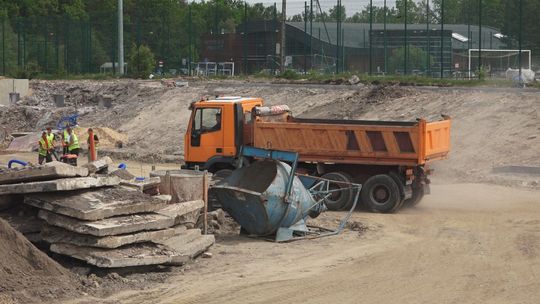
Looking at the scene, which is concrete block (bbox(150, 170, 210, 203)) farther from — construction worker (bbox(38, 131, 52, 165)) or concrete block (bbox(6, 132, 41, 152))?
concrete block (bbox(6, 132, 41, 152))

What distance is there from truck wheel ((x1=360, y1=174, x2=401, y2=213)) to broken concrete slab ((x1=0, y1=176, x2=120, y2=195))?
7.94 m

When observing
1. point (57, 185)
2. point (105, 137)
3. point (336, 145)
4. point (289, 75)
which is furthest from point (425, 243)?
point (289, 75)

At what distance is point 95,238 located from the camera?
13.2 m

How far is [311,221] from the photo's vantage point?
1877 centimetres

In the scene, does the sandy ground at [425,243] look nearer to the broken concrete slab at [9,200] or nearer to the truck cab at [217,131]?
the broken concrete slab at [9,200]

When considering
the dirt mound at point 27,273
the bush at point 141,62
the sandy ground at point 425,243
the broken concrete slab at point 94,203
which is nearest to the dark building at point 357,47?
the bush at point 141,62

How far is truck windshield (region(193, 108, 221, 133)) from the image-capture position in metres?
21.7

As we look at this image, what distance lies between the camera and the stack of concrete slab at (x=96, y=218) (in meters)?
13.2

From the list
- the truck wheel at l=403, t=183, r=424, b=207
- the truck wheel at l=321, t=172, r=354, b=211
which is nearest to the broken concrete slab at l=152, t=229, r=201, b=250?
the truck wheel at l=321, t=172, r=354, b=211

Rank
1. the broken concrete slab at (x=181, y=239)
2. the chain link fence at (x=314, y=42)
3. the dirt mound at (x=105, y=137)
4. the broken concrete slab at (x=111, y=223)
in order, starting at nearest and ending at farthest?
the broken concrete slab at (x=111, y=223) → the broken concrete slab at (x=181, y=239) → the dirt mound at (x=105, y=137) → the chain link fence at (x=314, y=42)

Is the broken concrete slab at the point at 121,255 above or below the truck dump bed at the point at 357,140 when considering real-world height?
below

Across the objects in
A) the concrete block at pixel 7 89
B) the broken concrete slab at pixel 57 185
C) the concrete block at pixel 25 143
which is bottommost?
the concrete block at pixel 25 143

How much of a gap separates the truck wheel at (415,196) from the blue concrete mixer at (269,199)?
12.7 feet

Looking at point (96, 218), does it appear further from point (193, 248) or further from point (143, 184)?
point (143, 184)
